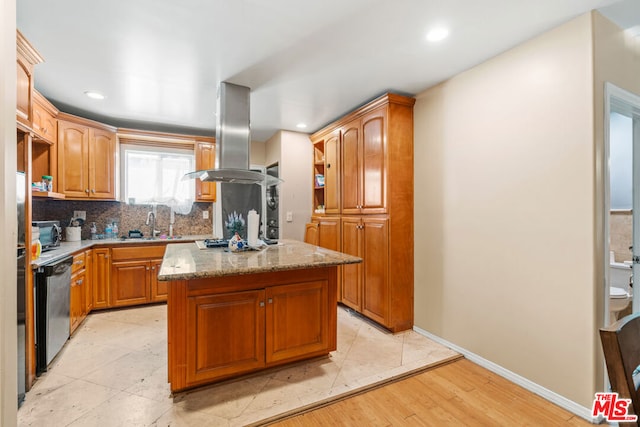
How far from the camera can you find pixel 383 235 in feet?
Answer: 9.62

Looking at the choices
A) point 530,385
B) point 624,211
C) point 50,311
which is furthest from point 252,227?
point 624,211

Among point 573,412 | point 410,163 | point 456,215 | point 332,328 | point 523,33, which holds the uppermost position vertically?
point 523,33

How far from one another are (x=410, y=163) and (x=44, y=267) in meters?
3.30

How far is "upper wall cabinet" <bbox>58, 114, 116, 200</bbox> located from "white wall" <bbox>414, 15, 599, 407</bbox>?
3899mm

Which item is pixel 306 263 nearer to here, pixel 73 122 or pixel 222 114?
pixel 222 114

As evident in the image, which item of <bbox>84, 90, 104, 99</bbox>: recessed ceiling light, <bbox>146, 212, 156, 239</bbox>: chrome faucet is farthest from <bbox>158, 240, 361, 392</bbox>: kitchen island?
<bbox>146, 212, 156, 239</bbox>: chrome faucet

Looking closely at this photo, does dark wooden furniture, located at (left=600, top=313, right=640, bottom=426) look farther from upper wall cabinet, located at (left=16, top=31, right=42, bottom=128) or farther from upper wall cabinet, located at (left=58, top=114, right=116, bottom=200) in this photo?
upper wall cabinet, located at (left=58, top=114, right=116, bottom=200)

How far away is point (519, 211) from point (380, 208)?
1.20 metres

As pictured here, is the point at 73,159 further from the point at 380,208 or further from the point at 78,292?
the point at 380,208

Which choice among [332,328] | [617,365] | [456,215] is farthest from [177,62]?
[617,365]

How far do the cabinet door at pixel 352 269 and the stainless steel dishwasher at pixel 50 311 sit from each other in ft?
9.04

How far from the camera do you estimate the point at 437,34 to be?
1954 millimetres

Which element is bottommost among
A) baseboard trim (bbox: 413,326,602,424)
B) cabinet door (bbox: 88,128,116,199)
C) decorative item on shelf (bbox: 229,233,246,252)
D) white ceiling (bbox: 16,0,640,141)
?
baseboard trim (bbox: 413,326,602,424)

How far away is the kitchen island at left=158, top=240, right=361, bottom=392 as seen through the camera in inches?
71.9
